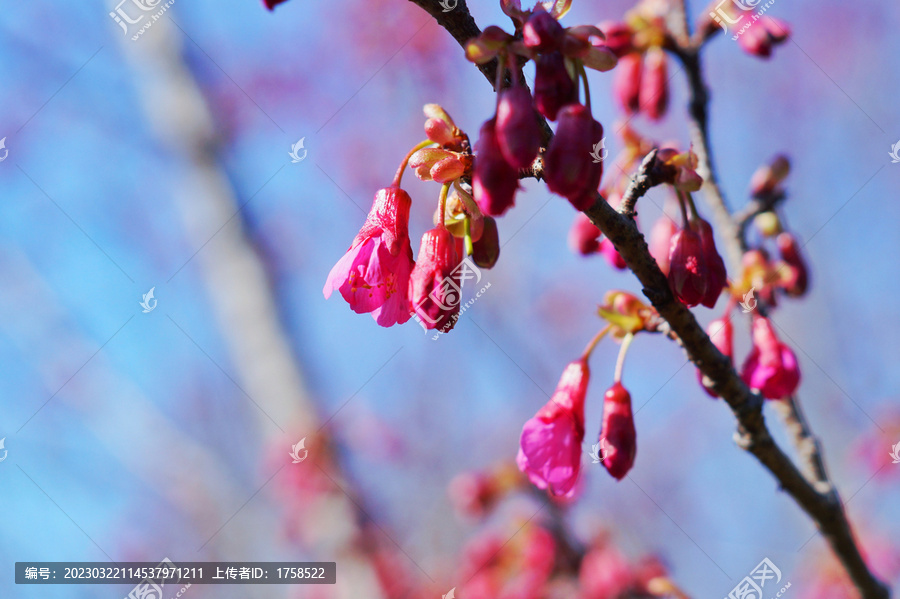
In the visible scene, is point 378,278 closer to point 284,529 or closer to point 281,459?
point 281,459

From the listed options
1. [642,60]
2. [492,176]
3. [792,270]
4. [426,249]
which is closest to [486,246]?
[426,249]

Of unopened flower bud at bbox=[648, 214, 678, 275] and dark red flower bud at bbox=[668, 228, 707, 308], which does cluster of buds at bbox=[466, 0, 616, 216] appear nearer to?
dark red flower bud at bbox=[668, 228, 707, 308]

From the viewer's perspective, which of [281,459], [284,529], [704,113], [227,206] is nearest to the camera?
[704,113]

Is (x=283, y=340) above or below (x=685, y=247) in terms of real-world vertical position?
above

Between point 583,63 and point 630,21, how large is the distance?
3.78 ft

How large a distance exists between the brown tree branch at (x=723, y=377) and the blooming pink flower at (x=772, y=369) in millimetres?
210

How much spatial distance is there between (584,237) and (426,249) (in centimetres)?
68

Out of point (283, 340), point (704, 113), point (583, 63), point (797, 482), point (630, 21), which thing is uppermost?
point (283, 340)

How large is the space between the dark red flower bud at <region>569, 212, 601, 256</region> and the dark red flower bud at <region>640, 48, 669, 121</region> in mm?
681

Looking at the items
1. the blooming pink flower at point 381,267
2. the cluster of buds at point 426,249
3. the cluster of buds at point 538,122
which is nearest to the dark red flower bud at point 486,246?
the cluster of buds at point 426,249

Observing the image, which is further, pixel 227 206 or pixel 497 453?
pixel 497 453

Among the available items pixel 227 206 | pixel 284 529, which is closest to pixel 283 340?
pixel 227 206

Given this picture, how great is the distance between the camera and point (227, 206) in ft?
11.4

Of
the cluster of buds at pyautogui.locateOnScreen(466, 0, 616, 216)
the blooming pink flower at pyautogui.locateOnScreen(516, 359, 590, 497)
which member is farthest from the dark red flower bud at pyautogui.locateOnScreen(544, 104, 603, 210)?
the blooming pink flower at pyautogui.locateOnScreen(516, 359, 590, 497)
